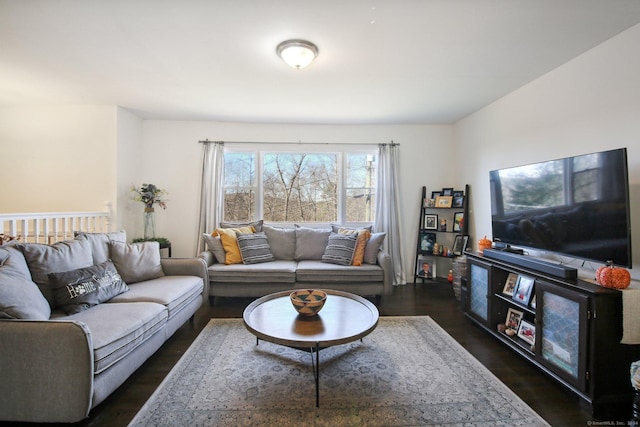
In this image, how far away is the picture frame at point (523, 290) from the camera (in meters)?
2.18

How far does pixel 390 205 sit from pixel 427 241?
770 millimetres

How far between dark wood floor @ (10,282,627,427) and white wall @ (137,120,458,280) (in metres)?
1.33

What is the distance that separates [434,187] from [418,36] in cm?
274

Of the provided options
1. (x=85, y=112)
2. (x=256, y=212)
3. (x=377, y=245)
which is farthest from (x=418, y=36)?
(x=85, y=112)

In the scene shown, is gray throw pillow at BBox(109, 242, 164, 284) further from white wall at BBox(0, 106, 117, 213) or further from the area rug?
white wall at BBox(0, 106, 117, 213)

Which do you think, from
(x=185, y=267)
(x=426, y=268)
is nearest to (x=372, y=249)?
(x=426, y=268)

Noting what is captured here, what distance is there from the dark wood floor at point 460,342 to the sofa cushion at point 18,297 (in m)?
0.66

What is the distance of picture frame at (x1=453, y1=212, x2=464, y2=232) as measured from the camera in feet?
13.2

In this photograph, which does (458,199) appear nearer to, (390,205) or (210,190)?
(390,205)

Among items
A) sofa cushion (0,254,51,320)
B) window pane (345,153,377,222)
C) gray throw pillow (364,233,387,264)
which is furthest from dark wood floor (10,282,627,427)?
window pane (345,153,377,222)

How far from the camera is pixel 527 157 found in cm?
294

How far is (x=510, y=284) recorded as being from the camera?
96.9 inches

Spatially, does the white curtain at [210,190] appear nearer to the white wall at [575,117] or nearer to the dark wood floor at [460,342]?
the dark wood floor at [460,342]

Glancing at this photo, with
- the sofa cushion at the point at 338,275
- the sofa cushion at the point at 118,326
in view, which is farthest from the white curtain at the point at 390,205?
the sofa cushion at the point at 118,326
